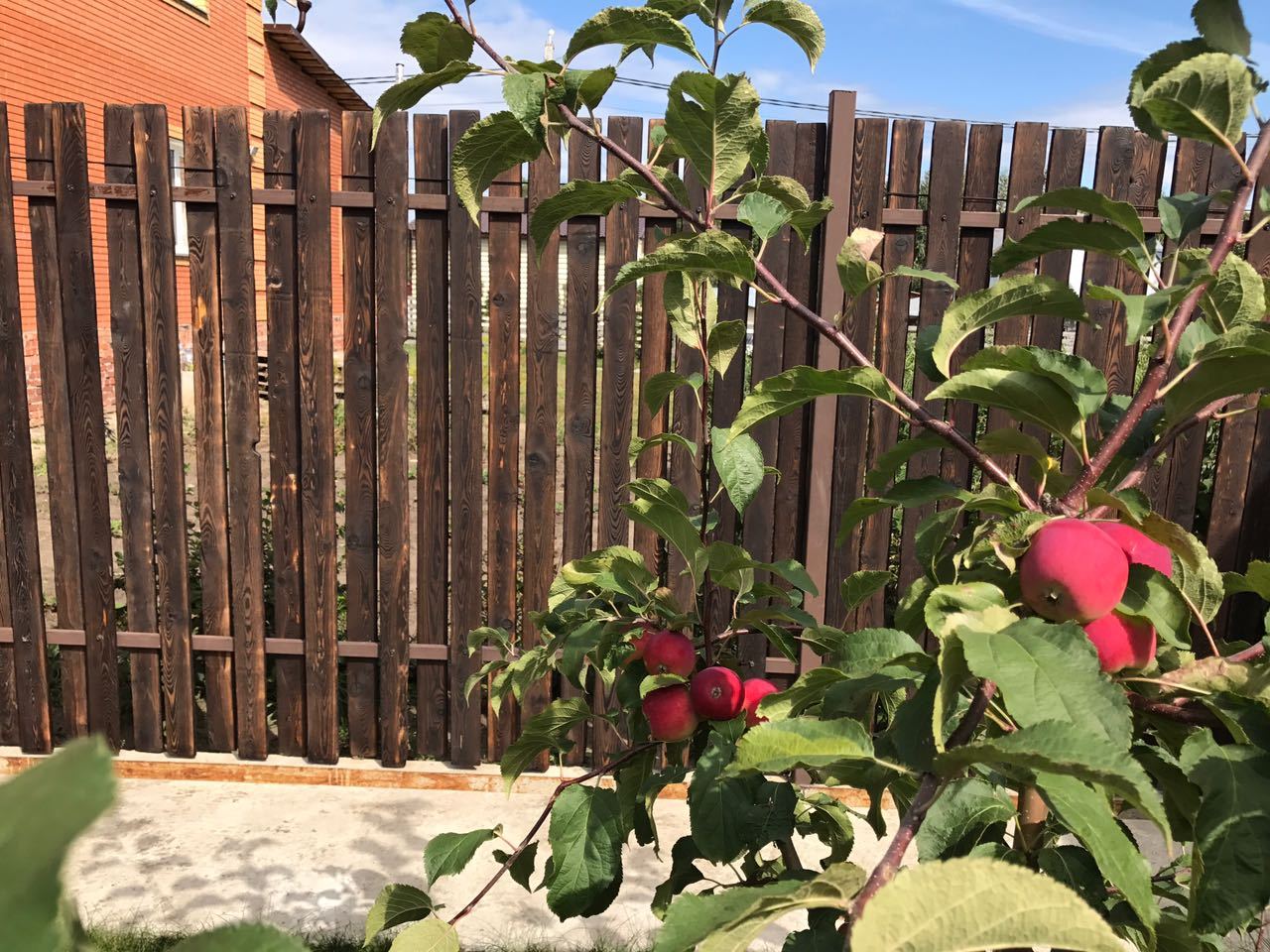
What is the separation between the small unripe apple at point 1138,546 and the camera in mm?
725

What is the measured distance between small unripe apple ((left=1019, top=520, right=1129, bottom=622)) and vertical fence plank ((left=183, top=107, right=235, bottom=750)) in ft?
10.4

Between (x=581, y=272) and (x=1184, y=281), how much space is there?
2669mm

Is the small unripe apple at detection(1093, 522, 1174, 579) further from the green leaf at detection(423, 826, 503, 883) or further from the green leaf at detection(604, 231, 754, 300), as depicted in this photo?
the green leaf at detection(423, 826, 503, 883)

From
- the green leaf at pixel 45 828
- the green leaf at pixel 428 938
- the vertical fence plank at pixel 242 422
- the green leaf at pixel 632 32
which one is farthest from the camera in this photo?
the vertical fence plank at pixel 242 422

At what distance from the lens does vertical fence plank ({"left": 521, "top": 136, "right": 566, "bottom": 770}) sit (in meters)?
3.19

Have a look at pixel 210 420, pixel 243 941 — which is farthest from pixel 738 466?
pixel 210 420

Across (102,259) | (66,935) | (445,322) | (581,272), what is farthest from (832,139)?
(102,259)

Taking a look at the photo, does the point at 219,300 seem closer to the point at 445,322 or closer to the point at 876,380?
the point at 445,322

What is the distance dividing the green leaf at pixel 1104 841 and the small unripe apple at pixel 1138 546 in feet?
0.73

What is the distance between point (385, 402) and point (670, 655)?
2.42 metres

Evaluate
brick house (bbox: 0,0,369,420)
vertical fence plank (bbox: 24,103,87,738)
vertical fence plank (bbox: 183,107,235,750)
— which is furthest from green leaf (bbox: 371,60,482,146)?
brick house (bbox: 0,0,369,420)

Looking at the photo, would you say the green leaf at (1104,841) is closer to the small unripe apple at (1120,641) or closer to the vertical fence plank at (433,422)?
the small unripe apple at (1120,641)

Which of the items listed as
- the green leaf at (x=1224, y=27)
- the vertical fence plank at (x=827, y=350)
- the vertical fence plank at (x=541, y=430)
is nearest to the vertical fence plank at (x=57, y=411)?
the vertical fence plank at (x=541, y=430)

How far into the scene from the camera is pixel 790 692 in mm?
835
